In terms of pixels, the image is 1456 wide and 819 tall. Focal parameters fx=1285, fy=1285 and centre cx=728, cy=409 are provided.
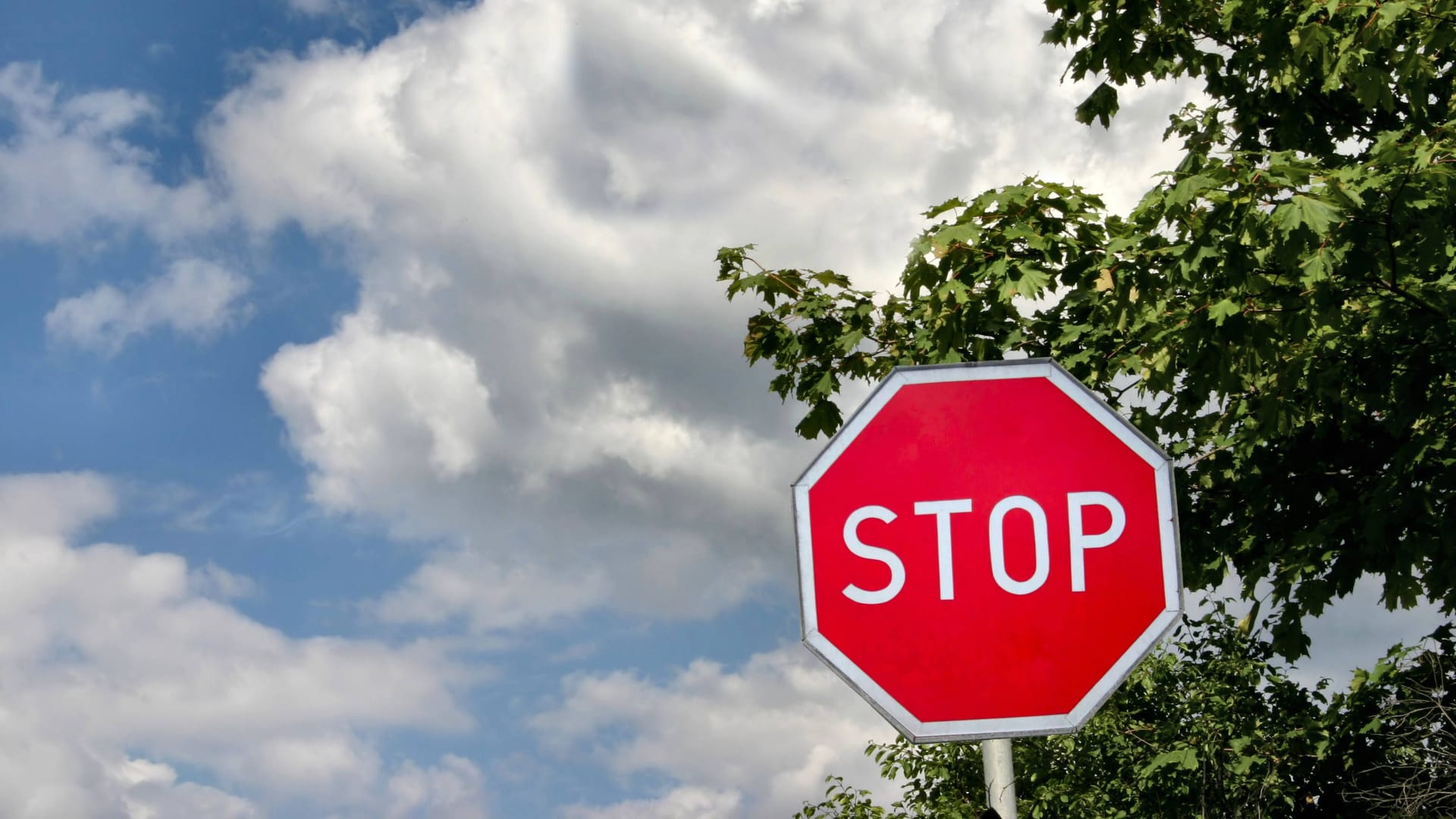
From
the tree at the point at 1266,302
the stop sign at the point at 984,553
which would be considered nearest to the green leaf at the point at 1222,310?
the tree at the point at 1266,302

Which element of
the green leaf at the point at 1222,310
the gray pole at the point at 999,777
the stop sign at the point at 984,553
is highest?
the green leaf at the point at 1222,310

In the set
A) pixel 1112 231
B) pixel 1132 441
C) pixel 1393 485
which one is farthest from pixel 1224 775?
pixel 1132 441

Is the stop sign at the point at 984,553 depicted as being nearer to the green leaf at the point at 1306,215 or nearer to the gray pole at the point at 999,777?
the gray pole at the point at 999,777

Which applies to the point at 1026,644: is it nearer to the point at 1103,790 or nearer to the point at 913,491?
the point at 913,491

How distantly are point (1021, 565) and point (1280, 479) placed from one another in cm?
832

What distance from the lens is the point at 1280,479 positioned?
9.82 m

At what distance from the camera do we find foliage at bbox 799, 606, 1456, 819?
14062mm

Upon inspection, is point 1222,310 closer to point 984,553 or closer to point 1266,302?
point 1266,302

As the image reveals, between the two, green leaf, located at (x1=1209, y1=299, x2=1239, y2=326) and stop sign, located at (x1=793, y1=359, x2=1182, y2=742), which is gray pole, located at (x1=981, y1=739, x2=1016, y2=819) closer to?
stop sign, located at (x1=793, y1=359, x2=1182, y2=742)

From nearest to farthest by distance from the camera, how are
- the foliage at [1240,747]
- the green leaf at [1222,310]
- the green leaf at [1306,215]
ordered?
the green leaf at [1306,215] < the green leaf at [1222,310] < the foliage at [1240,747]

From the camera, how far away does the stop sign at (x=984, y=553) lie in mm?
2330

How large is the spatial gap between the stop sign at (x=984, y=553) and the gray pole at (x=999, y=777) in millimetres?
214

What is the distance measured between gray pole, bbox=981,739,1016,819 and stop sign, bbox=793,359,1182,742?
214mm

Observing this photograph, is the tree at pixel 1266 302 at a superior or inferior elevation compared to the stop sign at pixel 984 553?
superior
